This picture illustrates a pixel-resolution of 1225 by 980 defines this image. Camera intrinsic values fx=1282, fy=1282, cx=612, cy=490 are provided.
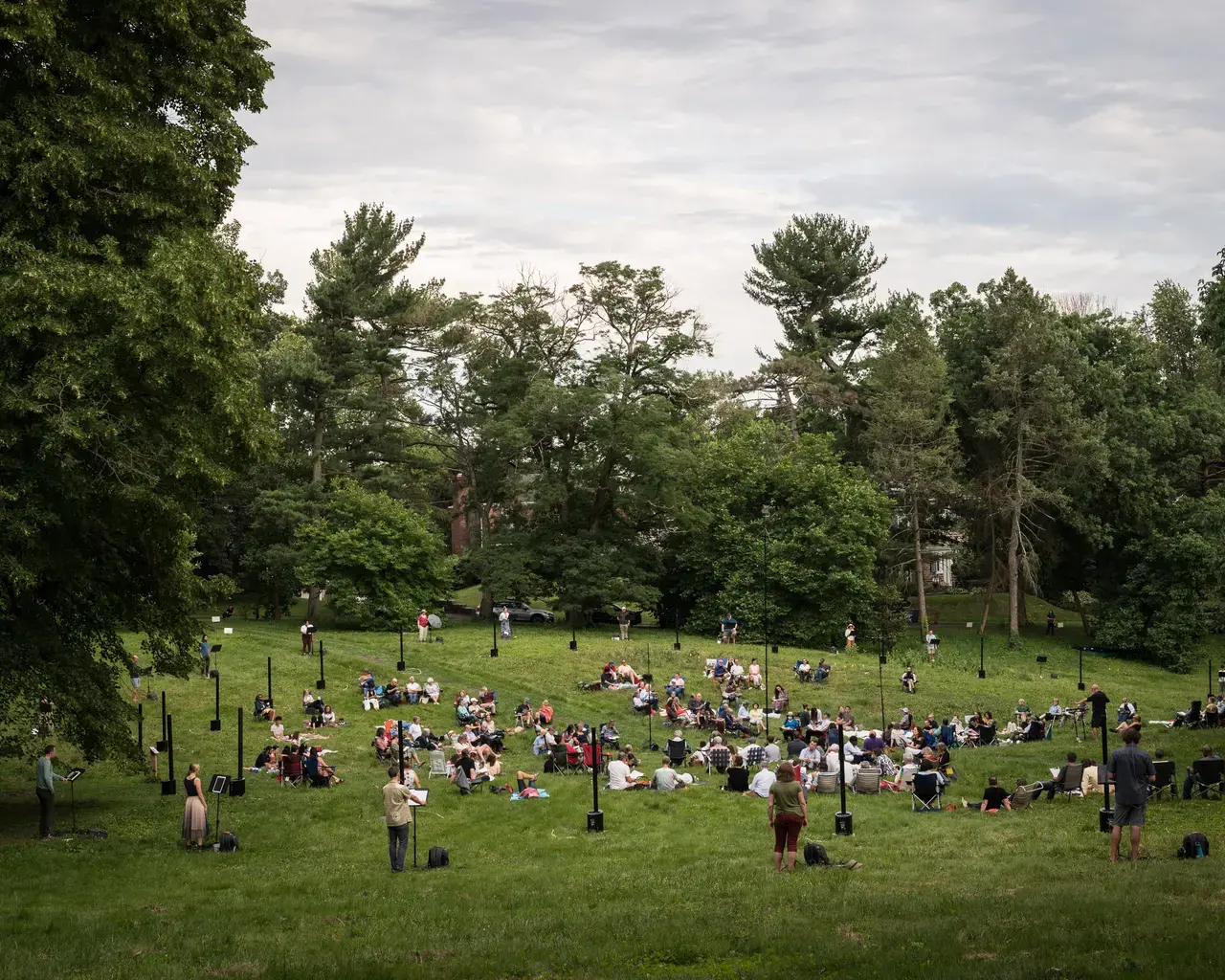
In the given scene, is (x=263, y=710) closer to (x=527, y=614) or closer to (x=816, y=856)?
(x=816, y=856)

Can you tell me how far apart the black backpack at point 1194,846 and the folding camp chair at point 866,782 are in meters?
8.67

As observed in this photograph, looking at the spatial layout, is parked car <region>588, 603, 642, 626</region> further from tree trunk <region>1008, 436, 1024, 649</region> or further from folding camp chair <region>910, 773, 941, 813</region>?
folding camp chair <region>910, 773, 941, 813</region>

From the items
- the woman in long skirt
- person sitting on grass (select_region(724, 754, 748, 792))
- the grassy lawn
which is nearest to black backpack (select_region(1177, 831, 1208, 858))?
the grassy lawn

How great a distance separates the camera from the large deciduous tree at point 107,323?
18.2m

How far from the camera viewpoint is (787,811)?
15.9 meters

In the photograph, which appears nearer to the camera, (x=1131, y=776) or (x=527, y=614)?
(x=1131, y=776)

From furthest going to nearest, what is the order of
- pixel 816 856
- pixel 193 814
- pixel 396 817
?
pixel 193 814, pixel 396 817, pixel 816 856

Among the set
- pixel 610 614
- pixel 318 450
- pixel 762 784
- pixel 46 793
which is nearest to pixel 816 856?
pixel 762 784

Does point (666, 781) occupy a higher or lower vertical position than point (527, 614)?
lower

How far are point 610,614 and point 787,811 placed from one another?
3904 cm

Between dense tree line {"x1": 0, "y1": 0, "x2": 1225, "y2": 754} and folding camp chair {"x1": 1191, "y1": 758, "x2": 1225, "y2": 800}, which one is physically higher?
dense tree line {"x1": 0, "y1": 0, "x2": 1225, "y2": 754}

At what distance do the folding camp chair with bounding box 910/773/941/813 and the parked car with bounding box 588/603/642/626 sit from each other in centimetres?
2959

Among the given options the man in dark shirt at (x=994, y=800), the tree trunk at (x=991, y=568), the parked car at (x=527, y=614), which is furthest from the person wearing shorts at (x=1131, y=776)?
the tree trunk at (x=991, y=568)

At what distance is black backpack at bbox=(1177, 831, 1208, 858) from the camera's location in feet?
50.2
